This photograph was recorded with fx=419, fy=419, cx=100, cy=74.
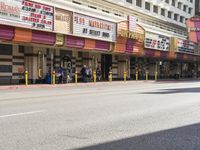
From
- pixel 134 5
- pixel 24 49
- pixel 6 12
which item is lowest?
pixel 24 49

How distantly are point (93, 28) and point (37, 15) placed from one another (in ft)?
24.5

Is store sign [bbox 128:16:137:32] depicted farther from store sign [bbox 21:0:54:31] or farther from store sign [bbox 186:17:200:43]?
store sign [bbox 186:17:200:43]

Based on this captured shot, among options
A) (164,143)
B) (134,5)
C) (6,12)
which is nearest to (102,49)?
(6,12)

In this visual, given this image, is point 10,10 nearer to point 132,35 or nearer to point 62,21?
point 62,21

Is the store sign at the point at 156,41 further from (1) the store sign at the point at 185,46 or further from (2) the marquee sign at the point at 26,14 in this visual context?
(2) the marquee sign at the point at 26,14

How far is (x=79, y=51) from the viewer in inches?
1540

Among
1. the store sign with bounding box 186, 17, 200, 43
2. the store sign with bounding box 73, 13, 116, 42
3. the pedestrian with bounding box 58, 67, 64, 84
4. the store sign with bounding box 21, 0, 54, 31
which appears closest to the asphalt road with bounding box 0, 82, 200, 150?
the store sign with bounding box 21, 0, 54, 31

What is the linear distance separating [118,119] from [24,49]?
22.5 meters

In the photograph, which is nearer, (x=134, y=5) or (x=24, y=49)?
(x=24, y=49)

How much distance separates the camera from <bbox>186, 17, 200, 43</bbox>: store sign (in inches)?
2470

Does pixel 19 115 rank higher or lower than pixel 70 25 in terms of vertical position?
lower

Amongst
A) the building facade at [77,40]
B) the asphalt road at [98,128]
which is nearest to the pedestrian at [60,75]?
the building facade at [77,40]

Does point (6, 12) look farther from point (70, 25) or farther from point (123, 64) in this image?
point (123, 64)

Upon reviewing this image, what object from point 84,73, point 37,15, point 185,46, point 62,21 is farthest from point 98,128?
point 185,46
